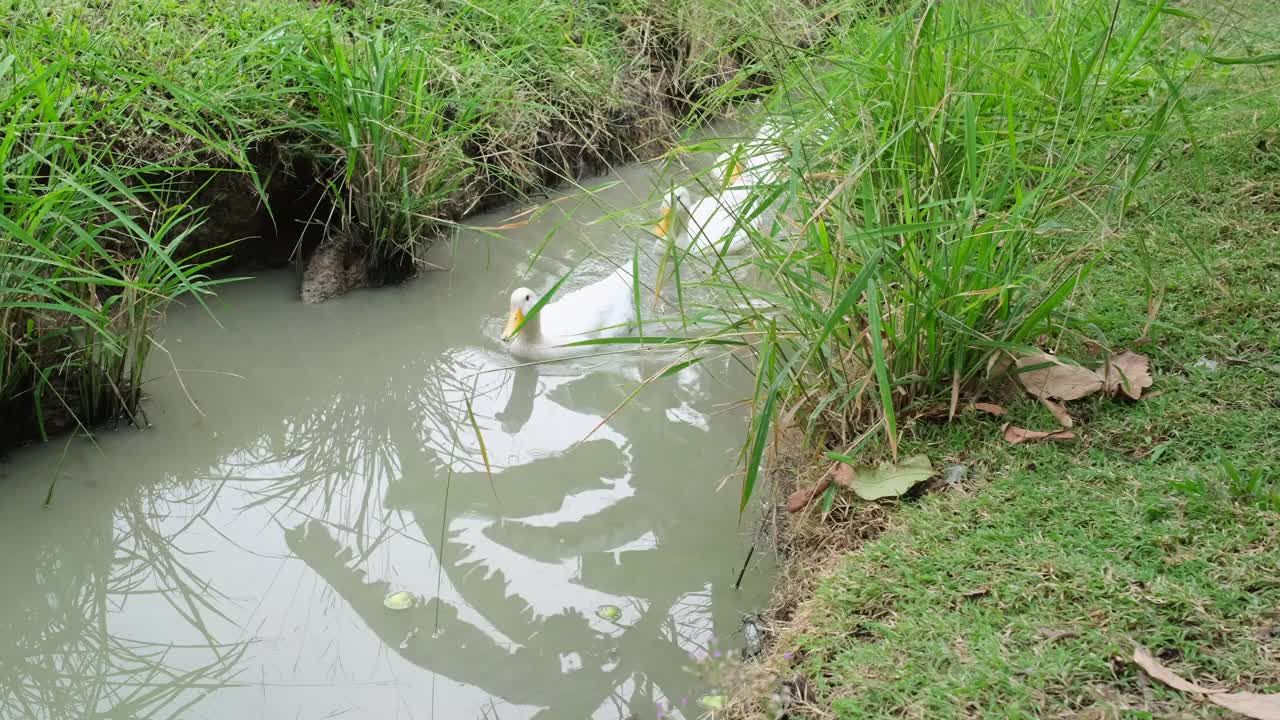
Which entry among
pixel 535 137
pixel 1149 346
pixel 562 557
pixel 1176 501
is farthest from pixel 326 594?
pixel 535 137

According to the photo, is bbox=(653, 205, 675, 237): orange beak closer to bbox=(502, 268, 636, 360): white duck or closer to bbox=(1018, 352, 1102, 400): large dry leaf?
bbox=(502, 268, 636, 360): white duck

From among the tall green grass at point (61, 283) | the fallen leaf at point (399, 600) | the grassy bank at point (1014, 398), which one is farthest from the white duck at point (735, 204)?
the tall green grass at point (61, 283)

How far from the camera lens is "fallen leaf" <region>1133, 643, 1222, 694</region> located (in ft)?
5.16

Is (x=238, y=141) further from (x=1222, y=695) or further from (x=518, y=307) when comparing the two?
(x=1222, y=695)

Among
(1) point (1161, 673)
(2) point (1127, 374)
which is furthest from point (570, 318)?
(1) point (1161, 673)

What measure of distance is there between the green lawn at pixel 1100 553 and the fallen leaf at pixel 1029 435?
0.9 inches

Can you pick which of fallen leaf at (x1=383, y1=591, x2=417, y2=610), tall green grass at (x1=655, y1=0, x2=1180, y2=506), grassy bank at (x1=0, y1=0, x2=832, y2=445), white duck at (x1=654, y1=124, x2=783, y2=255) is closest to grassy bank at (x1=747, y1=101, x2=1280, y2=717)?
tall green grass at (x1=655, y1=0, x2=1180, y2=506)

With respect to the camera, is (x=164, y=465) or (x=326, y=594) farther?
(x=164, y=465)

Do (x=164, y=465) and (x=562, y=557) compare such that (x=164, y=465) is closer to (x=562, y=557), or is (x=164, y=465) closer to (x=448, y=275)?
(x=562, y=557)

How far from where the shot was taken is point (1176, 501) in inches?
78.0

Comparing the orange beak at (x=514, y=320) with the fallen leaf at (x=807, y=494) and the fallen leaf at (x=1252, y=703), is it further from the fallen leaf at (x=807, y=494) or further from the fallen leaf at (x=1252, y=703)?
the fallen leaf at (x=1252, y=703)

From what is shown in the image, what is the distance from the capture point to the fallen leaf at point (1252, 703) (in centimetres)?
149

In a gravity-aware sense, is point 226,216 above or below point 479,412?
above

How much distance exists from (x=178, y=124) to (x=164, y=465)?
1.12m
